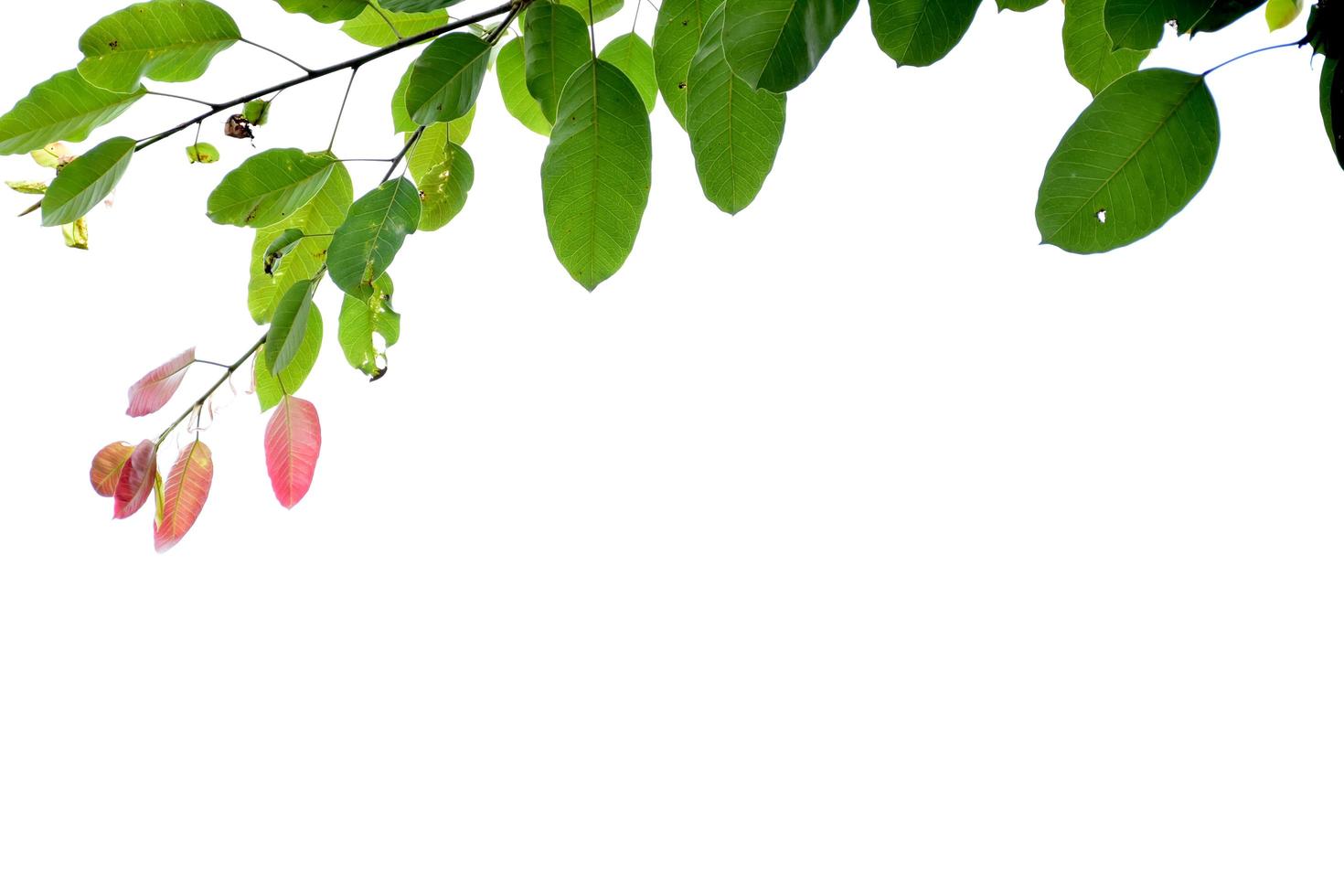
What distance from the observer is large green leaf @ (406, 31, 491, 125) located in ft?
0.82

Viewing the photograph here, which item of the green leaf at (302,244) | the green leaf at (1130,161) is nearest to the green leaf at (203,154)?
the green leaf at (302,244)

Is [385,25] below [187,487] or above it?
above

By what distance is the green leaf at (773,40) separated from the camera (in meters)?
0.20

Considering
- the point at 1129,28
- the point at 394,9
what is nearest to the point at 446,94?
the point at 394,9

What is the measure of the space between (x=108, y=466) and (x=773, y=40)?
280mm

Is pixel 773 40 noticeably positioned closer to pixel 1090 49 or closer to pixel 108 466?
pixel 1090 49

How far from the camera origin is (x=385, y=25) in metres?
0.33

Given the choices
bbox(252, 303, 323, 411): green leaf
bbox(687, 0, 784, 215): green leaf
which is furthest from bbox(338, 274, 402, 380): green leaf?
bbox(687, 0, 784, 215): green leaf

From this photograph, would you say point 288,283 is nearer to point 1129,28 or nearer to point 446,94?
point 446,94

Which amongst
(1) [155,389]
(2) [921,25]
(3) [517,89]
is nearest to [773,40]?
(2) [921,25]

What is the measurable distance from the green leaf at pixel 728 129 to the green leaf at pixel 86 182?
0.16m

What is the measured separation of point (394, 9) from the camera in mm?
226

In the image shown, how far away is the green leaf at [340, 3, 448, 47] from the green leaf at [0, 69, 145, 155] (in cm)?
8

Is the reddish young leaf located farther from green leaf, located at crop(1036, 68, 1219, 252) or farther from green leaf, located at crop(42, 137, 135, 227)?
green leaf, located at crop(1036, 68, 1219, 252)
